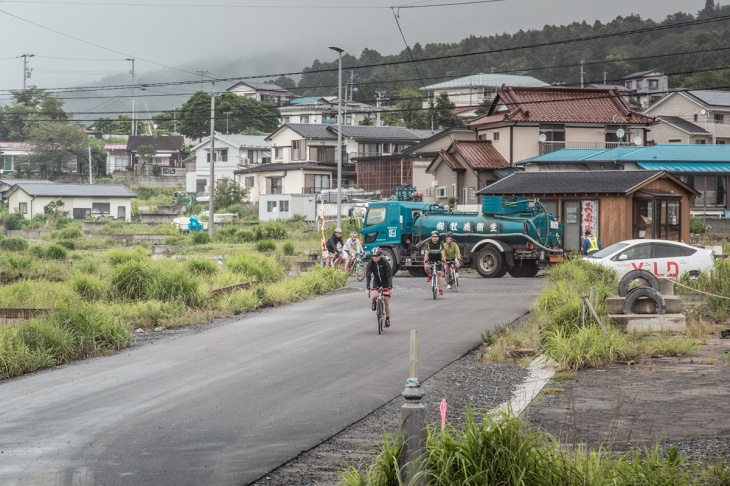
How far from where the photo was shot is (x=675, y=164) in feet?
169

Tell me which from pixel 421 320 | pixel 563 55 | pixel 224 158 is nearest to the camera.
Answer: pixel 421 320

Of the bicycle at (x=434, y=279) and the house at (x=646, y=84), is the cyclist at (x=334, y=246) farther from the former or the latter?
the house at (x=646, y=84)

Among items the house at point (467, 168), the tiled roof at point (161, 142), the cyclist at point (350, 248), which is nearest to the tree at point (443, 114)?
the house at point (467, 168)

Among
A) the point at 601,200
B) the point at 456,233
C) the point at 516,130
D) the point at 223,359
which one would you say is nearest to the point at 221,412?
the point at 223,359

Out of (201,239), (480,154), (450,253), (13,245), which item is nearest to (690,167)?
(480,154)

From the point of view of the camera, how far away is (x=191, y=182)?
306ft

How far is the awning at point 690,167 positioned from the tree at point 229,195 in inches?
1520

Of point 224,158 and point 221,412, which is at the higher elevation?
point 224,158

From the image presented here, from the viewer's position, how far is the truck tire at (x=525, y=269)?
112 ft

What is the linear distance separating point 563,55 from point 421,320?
144549mm

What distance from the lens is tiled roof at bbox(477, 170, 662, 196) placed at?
121 feet

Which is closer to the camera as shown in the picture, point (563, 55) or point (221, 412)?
point (221, 412)

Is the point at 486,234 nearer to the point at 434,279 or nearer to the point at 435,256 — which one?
the point at 435,256

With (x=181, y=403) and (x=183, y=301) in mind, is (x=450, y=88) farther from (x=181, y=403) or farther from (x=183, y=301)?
(x=181, y=403)
